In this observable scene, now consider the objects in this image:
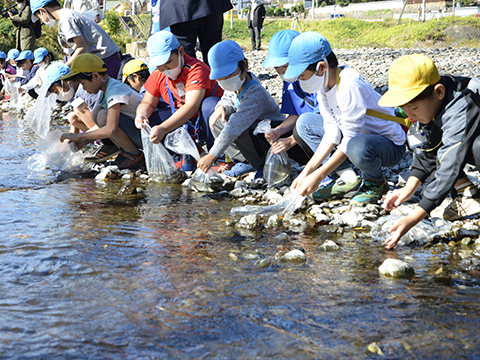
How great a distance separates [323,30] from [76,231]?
37.8m

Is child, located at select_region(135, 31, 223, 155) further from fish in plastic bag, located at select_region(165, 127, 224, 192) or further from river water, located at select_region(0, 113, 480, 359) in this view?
river water, located at select_region(0, 113, 480, 359)

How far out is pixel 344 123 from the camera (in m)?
2.83

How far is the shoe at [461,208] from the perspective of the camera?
270cm

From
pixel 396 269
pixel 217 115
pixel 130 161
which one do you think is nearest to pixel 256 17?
pixel 130 161

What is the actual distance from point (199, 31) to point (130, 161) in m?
1.46

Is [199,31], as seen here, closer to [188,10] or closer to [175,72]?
[188,10]

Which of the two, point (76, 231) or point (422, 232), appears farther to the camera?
point (76, 231)

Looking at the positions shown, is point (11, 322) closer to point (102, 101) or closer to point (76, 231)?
point (76, 231)

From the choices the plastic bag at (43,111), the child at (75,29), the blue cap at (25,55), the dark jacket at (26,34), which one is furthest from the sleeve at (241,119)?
→ the dark jacket at (26,34)

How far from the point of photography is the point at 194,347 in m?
1.52

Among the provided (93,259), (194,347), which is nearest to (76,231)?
(93,259)

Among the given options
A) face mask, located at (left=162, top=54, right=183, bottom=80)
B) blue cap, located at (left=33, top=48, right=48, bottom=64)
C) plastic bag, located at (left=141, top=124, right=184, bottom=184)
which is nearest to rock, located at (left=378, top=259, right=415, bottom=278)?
plastic bag, located at (left=141, top=124, right=184, bottom=184)

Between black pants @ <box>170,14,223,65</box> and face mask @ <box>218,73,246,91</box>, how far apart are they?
4.08 ft

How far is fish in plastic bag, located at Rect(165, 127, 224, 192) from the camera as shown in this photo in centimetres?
366
